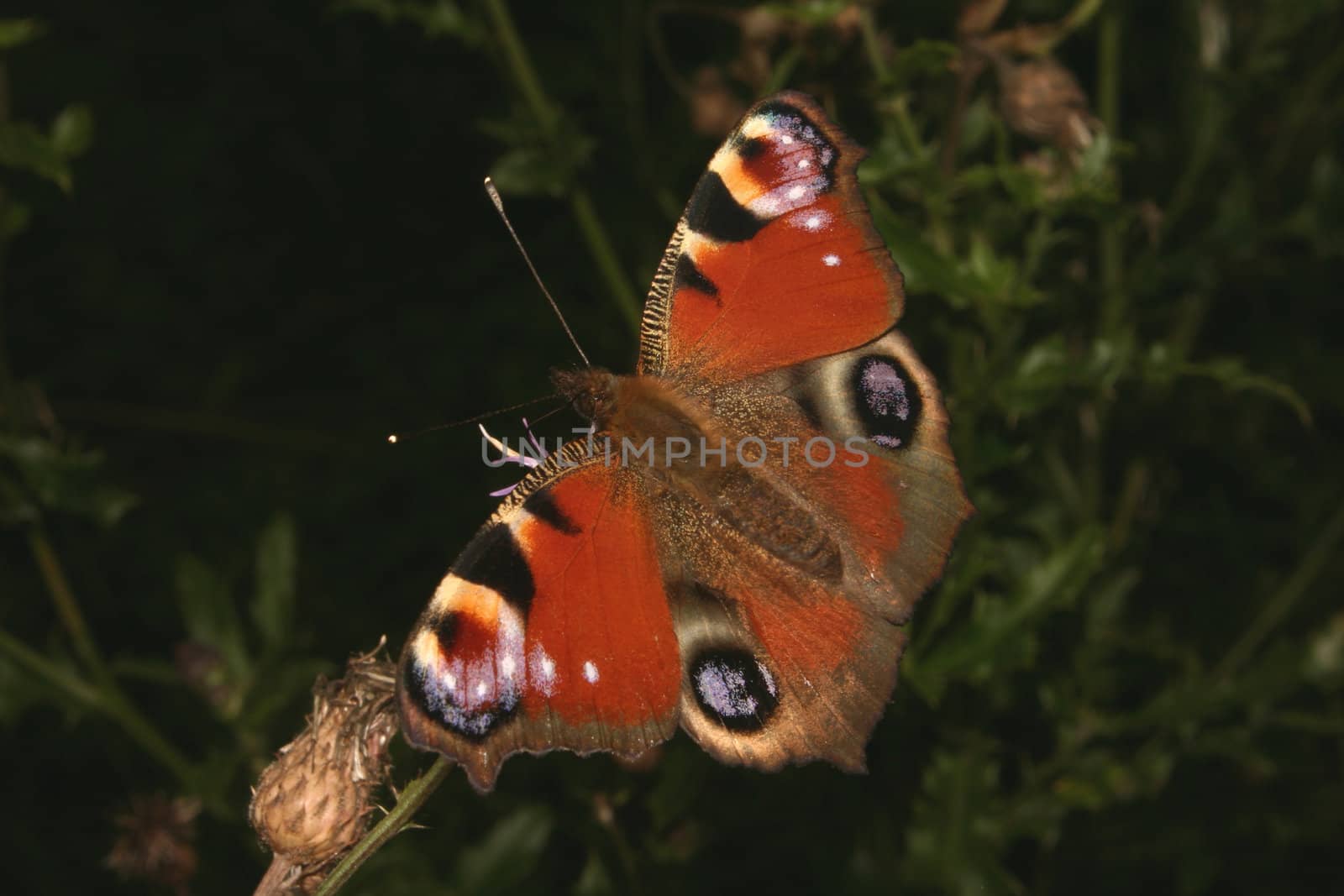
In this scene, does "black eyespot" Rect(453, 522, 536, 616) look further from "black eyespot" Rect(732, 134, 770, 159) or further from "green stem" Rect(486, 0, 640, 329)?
"green stem" Rect(486, 0, 640, 329)

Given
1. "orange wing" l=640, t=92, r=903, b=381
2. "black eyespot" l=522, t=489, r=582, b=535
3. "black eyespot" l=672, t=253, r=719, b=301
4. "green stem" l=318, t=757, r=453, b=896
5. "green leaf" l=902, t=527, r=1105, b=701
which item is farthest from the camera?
"green leaf" l=902, t=527, r=1105, b=701

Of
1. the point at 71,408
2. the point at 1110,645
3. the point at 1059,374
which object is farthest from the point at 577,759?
the point at 71,408

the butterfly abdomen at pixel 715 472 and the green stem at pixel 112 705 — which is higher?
the butterfly abdomen at pixel 715 472

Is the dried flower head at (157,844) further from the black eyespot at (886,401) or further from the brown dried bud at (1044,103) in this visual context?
the brown dried bud at (1044,103)

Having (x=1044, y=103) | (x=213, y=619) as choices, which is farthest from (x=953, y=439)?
(x=213, y=619)

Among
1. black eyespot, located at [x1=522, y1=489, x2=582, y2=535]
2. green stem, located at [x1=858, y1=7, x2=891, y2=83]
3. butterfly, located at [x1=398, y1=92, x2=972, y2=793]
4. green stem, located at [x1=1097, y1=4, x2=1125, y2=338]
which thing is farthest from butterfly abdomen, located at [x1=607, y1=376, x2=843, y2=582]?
green stem, located at [x1=1097, y1=4, x2=1125, y2=338]

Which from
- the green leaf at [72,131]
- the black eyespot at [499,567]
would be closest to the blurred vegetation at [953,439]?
the green leaf at [72,131]
